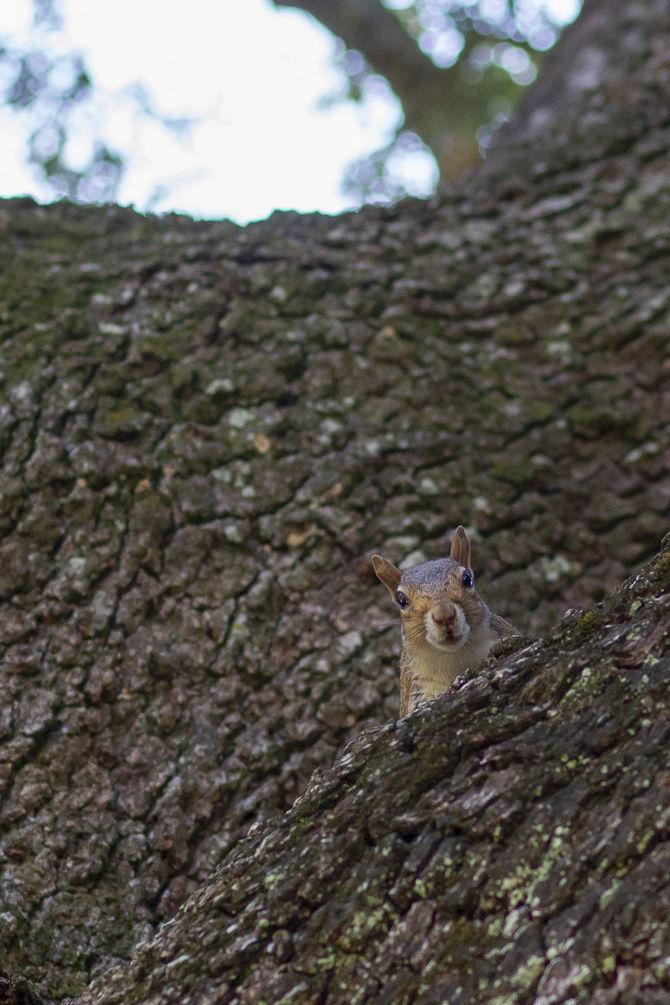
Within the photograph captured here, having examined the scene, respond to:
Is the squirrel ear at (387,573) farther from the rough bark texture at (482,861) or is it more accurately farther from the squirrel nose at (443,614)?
the rough bark texture at (482,861)

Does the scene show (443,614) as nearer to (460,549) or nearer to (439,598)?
(439,598)

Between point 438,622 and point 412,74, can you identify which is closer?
point 438,622

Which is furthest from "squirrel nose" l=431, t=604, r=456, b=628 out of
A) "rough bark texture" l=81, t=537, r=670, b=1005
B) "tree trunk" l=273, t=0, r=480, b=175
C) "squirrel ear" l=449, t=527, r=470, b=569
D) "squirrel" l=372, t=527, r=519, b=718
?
"tree trunk" l=273, t=0, r=480, b=175

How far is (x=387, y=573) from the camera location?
293 centimetres

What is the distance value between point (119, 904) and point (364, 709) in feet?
2.52

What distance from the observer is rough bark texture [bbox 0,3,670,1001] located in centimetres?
263

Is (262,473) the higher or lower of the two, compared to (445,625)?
higher

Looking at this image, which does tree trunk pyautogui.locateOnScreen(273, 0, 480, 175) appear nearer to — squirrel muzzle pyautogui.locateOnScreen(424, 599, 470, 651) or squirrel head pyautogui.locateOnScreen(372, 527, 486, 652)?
squirrel head pyautogui.locateOnScreen(372, 527, 486, 652)

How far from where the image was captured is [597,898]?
1503mm

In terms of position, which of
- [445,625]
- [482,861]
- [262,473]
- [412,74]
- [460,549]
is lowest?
[482,861]

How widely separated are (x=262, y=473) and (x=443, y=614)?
0.74m

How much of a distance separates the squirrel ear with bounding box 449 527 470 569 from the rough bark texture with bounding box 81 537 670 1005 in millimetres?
933

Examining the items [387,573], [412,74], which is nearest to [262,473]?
[387,573]

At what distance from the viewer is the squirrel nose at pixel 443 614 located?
2797 millimetres
